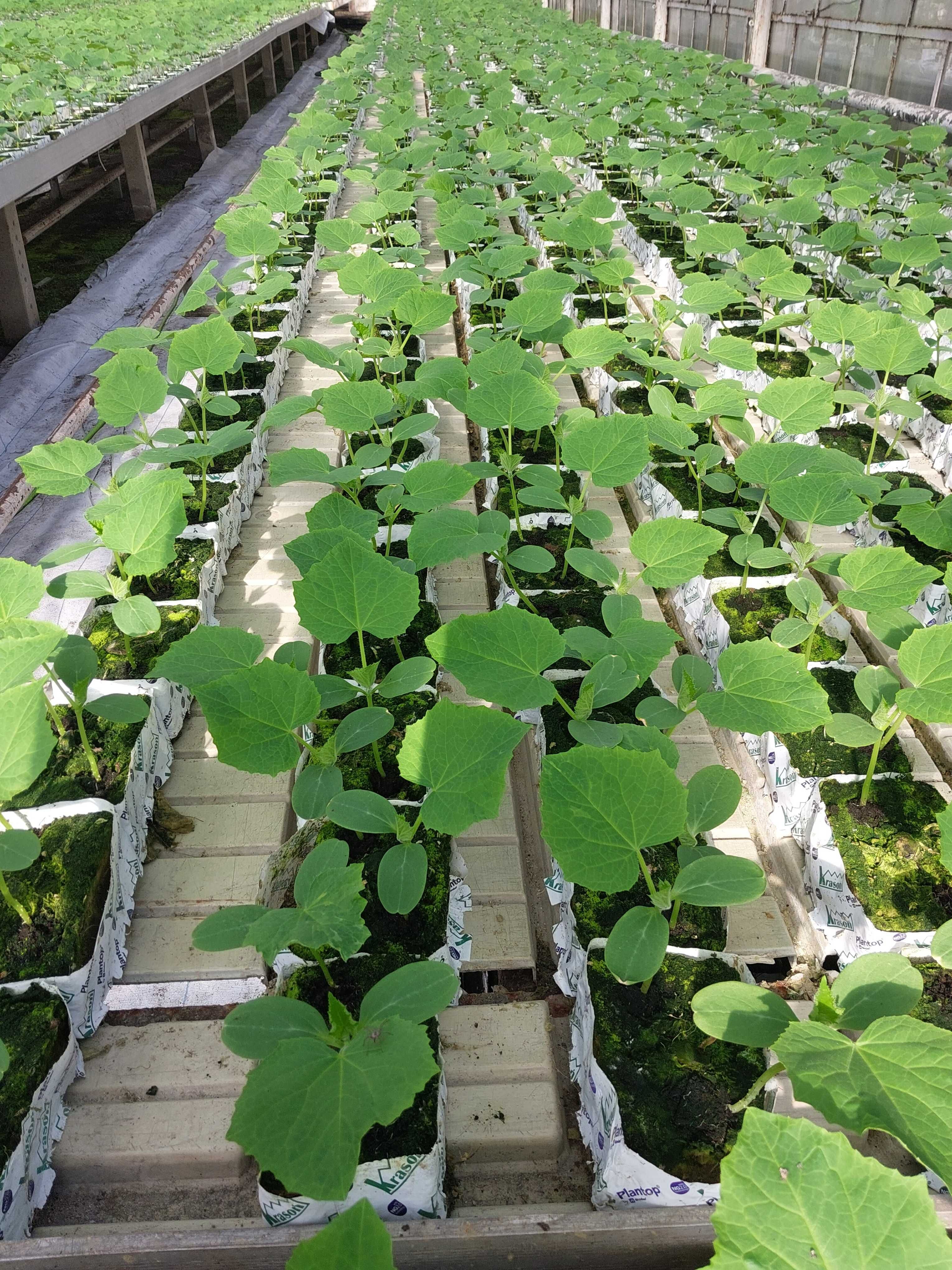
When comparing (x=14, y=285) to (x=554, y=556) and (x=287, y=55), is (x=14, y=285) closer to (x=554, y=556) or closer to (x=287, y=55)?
(x=554, y=556)

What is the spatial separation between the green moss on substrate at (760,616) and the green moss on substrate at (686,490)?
0.98 ft

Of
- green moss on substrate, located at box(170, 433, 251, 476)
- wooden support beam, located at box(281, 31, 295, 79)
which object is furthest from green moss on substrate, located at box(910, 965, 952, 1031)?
wooden support beam, located at box(281, 31, 295, 79)

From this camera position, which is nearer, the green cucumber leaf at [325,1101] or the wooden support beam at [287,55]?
the green cucumber leaf at [325,1101]

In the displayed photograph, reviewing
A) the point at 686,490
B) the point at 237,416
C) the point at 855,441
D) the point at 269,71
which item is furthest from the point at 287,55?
the point at 686,490

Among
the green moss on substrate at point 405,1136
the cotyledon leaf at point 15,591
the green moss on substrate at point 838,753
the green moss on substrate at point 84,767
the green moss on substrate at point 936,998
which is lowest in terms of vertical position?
the green moss on substrate at point 936,998

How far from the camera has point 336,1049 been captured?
961 millimetres

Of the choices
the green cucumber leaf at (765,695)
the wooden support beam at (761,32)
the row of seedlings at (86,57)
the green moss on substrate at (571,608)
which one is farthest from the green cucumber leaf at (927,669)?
the wooden support beam at (761,32)

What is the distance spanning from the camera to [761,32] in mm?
7977

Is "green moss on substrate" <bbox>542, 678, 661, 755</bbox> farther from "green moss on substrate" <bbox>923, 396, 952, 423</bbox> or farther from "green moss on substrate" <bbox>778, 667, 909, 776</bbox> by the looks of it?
"green moss on substrate" <bbox>923, 396, 952, 423</bbox>

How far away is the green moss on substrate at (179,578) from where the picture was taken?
193 cm

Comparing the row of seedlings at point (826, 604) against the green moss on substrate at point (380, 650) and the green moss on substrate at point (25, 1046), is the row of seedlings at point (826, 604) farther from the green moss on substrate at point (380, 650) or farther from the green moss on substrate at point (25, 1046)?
the green moss on substrate at point (25, 1046)

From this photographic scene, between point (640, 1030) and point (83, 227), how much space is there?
7383 millimetres

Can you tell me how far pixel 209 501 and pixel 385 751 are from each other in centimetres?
105

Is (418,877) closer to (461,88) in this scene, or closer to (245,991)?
(245,991)
